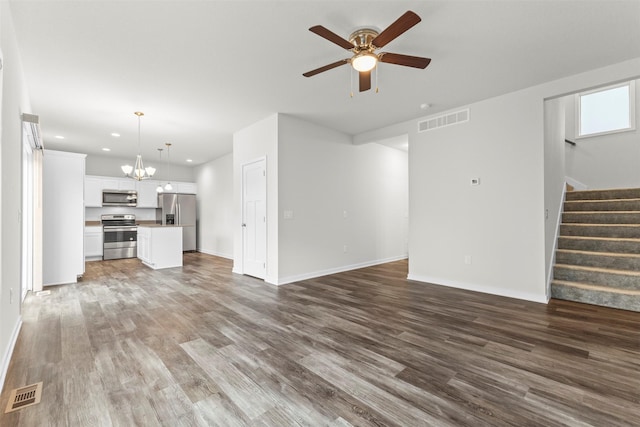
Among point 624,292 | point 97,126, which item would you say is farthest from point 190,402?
point 97,126

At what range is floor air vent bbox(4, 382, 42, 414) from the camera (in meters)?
1.71

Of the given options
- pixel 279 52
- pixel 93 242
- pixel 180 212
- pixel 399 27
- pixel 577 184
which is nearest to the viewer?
pixel 399 27

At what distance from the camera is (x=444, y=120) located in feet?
15.2

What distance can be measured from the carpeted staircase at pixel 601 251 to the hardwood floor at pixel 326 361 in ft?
0.90

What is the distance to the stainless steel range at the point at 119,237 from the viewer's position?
293 inches

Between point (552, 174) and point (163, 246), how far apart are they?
716cm

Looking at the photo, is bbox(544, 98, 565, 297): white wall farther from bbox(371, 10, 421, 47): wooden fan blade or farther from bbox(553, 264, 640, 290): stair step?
bbox(371, 10, 421, 47): wooden fan blade

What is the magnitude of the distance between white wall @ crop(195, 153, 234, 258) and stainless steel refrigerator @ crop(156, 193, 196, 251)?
0.29 meters

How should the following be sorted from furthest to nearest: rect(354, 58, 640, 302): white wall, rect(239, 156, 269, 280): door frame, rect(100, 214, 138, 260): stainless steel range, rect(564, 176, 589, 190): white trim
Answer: rect(100, 214, 138, 260): stainless steel range < rect(564, 176, 589, 190): white trim < rect(239, 156, 269, 280): door frame < rect(354, 58, 640, 302): white wall

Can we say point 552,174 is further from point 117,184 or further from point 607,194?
point 117,184

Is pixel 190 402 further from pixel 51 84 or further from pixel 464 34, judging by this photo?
pixel 51 84

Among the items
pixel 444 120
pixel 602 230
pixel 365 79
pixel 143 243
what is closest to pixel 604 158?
pixel 602 230

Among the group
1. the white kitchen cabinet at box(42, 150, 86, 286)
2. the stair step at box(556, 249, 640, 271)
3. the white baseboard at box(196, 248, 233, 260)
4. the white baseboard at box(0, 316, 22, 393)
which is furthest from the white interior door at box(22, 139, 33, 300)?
the stair step at box(556, 249, 640, 271)

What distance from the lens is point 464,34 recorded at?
2.64 metres
